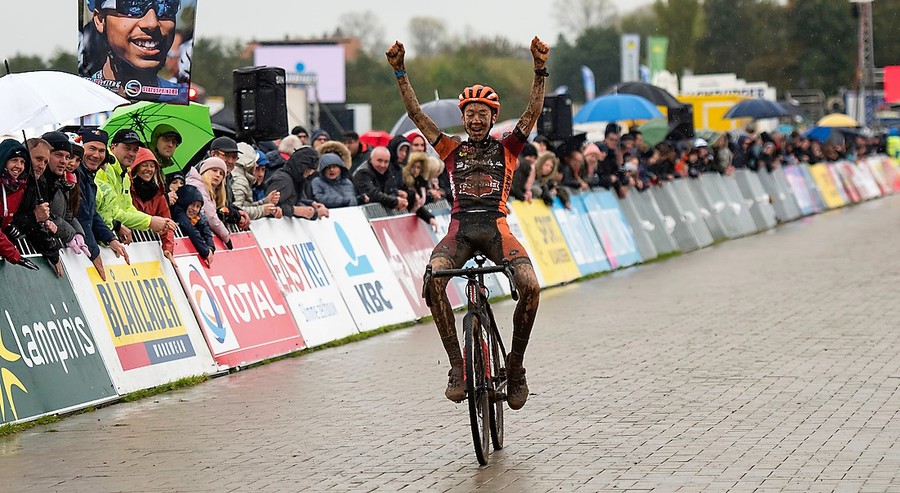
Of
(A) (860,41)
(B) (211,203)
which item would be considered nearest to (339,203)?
(B) (211,203)

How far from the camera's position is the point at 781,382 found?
11.1 metres

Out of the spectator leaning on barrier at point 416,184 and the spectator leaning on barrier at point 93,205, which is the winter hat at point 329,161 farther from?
the spectator leaning on barrier at point 93,205

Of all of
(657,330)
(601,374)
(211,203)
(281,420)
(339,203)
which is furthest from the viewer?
(339,203)

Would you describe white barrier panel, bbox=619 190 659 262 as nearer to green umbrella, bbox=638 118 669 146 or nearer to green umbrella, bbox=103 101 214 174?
green umbrella, bbox=103 101 214 174

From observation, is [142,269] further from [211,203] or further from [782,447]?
[782,447]

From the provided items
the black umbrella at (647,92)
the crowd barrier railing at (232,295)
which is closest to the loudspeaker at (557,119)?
the crowd barrier railing at (232,295)

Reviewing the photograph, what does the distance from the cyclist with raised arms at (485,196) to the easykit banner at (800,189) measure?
29.4 metres

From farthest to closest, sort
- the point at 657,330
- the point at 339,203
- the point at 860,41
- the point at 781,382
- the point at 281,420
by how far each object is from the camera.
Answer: the point at 860,41 < the point at 339,203 < the point at 657,330 < the point at 781,382 < the point at 281,420

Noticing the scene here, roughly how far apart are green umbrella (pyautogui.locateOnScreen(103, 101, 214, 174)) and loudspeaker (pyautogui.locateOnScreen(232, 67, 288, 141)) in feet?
7.98

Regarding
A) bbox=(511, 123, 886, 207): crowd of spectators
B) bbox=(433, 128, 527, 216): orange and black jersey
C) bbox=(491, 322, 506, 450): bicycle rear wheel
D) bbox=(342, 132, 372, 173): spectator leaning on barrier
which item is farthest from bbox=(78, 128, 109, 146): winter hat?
bbox=(511, 123, 886, 207): crowd of spectators

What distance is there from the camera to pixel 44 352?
10586mm

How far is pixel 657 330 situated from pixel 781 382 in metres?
3.77

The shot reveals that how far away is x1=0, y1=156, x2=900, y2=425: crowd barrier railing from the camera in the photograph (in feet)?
35.0

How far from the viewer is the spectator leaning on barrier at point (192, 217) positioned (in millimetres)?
13141
